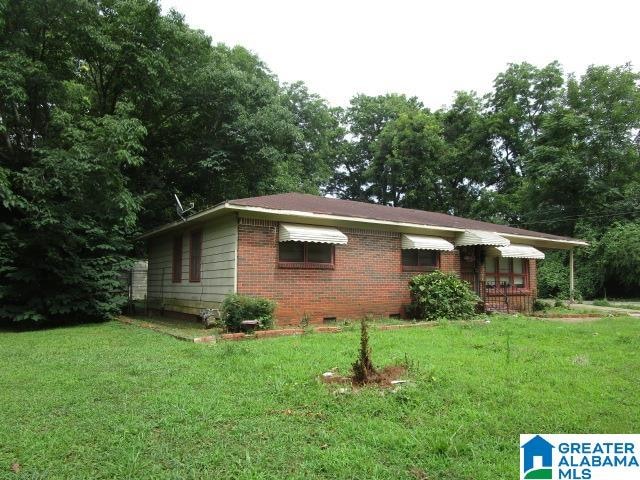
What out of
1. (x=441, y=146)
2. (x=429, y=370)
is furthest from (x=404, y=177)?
(x=429, y=370)

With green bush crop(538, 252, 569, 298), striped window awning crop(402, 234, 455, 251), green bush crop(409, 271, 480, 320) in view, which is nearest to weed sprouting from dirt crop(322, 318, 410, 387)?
green bush crop(409, 271, 480, 320)

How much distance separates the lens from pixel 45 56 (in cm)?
1627

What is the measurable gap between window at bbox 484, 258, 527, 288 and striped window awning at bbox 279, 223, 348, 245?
7.15 meters

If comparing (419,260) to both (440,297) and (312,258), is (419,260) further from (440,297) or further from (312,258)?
(312,258)

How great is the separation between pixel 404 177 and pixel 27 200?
27.9 m

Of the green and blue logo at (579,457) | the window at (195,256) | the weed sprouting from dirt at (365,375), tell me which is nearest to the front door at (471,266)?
the window at (195,256)

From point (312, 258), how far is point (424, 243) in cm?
363

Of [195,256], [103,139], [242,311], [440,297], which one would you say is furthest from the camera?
[195,256]

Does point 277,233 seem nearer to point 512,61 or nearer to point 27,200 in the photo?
point 27,200

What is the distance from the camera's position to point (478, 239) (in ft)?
46.3

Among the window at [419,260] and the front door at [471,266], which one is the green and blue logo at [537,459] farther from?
the front door at [471,266]

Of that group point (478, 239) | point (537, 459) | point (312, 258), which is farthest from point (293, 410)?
point (478, 239)

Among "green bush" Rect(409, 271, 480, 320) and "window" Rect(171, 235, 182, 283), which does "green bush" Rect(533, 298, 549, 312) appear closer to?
"green bush" Rect(409, 271, 480, 320)

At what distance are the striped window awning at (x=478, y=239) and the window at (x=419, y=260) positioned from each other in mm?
909
